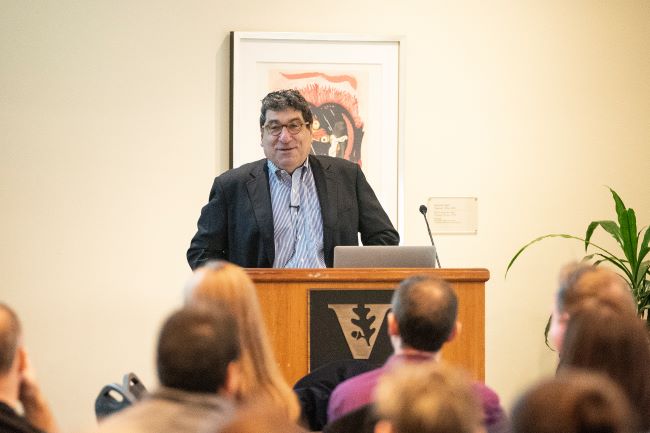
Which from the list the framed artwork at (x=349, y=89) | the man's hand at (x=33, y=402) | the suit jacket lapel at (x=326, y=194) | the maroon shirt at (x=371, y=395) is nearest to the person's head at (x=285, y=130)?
the suit jacket lapel at (x=326, y=194)

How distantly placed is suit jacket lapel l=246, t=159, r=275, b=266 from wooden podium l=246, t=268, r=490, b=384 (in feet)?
2.69

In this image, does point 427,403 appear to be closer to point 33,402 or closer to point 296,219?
point 33,402

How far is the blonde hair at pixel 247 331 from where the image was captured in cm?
245

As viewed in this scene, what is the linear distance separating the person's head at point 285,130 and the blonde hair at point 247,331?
2016 millimetres

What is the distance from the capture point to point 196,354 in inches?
75.5

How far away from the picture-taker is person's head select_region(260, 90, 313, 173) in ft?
15.5

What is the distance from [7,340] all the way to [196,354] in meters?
0.55

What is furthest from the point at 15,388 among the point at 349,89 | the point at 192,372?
the point at 349,89

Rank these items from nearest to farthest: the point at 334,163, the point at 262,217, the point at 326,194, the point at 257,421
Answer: the point at 257,421
the point at 262,217
the point at 326,194
the point at 334,163

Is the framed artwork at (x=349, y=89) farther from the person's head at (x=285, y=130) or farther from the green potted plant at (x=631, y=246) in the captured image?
the person's head at (x=285, y=130)

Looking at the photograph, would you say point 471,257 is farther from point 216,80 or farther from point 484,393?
point 484,393

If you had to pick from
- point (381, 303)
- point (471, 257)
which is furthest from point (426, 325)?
point (471, 257)

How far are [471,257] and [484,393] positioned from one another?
141 inches

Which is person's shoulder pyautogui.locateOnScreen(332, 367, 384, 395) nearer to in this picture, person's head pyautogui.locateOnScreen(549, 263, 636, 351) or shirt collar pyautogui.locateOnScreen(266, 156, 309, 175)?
person's head pyautogui.locateOnScreen(549, 263, 636, 351)
